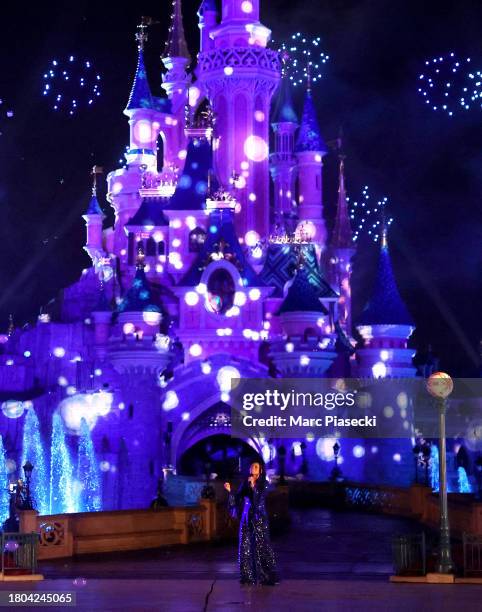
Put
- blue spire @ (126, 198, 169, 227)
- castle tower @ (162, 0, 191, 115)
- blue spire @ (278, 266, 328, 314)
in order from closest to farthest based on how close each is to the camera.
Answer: blue spire @ (278, 266, 328, 314) < blue spire @ (126, 198, 169, 227) < castle tower @ (162, 0, 191, 115)

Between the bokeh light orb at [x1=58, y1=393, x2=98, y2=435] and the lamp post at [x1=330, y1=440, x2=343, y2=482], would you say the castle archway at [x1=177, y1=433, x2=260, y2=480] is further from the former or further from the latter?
the lamp post at [x1=330, y1=440, x2=343, y2=482]

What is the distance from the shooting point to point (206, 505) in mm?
22922

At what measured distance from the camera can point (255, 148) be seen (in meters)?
53.0

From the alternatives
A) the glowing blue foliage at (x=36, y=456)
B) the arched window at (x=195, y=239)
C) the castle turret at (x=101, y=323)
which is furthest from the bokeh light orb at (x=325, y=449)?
the glowing blue foliage at (x=36, y=456)

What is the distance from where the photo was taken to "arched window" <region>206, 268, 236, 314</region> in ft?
161

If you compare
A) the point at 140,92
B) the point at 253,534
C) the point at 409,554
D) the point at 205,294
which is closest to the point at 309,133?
the point at 140,92

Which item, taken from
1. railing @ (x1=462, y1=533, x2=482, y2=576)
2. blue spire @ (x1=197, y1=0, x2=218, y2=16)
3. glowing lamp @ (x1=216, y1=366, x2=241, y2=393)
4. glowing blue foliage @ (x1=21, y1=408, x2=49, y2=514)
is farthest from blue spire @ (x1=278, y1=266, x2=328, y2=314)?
railing @ (x1=462, y1=533, x2=482, y2=576)

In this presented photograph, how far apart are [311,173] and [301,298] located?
9.15 m

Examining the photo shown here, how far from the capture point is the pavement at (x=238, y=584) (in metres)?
14.3

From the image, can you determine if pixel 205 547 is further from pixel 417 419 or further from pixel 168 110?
pixel 168 110

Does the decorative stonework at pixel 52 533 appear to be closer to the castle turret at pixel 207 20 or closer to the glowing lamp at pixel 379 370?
the glowing lamp at pixel 379 370

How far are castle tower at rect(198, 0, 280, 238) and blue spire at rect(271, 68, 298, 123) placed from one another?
8.92ft

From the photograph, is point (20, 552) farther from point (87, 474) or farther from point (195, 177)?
point (195, 177)

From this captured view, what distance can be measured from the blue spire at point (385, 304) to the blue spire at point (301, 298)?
2391 millimetres
